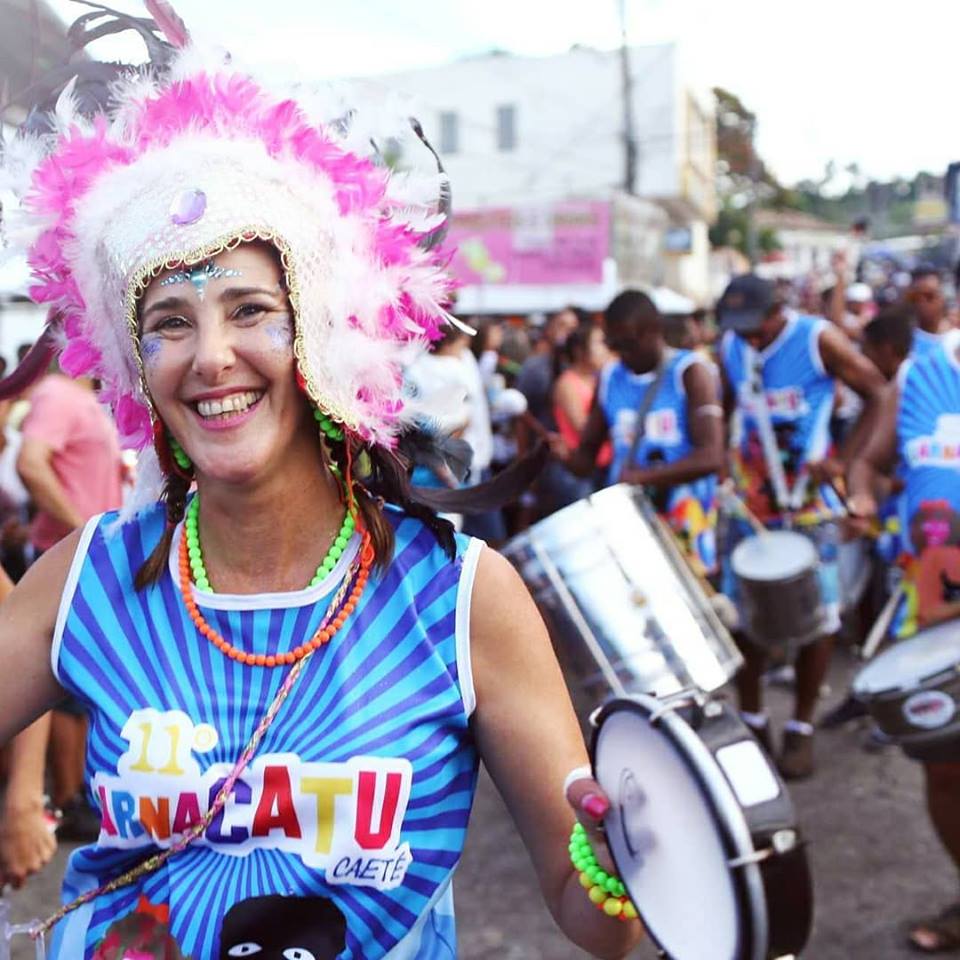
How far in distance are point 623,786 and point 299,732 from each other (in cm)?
52

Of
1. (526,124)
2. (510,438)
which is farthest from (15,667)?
(526,124)

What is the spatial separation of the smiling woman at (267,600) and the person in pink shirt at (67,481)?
9.72 ft

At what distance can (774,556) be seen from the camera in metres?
5.02

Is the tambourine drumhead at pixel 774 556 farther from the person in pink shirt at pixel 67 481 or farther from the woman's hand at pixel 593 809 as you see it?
the woman's hand at pixel 593 809

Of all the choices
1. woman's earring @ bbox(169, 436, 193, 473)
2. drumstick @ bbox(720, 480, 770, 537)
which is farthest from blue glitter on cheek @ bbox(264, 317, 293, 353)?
drumstick @ bbox(720, 480, 770, 537)

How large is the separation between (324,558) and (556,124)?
136 feet

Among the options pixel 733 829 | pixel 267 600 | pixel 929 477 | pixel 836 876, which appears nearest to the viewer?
pixel 733 829

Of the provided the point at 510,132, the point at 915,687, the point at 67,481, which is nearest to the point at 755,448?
the point at 915,687

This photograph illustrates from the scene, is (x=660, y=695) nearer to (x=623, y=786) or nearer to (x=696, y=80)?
(x=623, y=786)

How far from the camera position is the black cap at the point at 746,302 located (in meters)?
5.34

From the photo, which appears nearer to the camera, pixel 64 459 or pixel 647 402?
pixel 64 459

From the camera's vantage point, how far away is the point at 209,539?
1.83 metres

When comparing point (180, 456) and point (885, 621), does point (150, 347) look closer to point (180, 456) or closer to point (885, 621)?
point (180, 456)

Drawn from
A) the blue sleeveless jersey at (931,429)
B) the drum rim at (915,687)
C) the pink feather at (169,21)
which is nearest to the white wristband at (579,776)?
the pink feather at (169,21)
